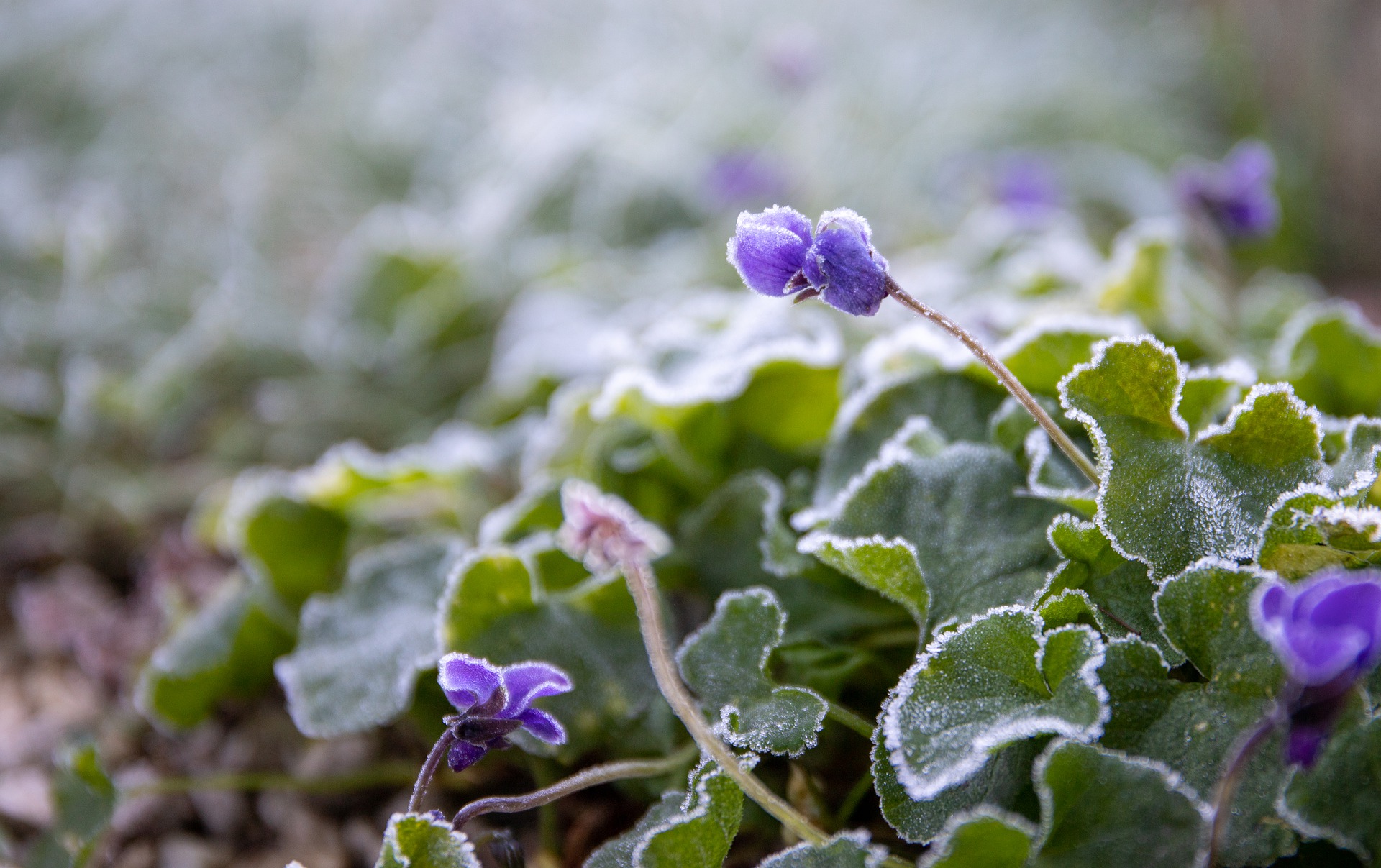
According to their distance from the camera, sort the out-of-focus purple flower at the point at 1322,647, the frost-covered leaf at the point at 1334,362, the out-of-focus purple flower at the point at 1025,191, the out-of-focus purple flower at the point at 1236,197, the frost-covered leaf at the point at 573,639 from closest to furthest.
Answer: the out-of-focus purple flower at the point at 1322,647 < the frost-covered leaf at the point at 573,639 < the frost-covered leaf at the point at 1334,362 < the out-of-focus purple flower at the point at 1236,197 < the out-of-focus purple flower at the point at 1025,191

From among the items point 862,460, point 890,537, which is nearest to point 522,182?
point 862,460

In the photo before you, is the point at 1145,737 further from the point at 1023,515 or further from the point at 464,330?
the point at 464,330

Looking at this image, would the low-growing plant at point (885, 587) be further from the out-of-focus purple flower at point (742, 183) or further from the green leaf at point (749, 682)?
the out-of-focus purple flower at point (742, 183)

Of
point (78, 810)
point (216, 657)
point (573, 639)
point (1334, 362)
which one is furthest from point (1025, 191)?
point (78, 810)

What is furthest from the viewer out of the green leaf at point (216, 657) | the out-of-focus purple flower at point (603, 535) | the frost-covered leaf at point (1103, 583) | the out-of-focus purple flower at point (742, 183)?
the out-of-focus purple flower at point (742, 183)

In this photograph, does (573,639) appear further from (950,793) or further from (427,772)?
(950,793)

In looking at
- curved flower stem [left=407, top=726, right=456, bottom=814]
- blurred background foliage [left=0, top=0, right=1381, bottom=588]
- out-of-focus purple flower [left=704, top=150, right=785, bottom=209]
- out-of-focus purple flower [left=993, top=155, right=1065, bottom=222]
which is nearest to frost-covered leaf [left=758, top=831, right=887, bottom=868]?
curved flower stem [left=407, top=726, right=456, bottom=814]

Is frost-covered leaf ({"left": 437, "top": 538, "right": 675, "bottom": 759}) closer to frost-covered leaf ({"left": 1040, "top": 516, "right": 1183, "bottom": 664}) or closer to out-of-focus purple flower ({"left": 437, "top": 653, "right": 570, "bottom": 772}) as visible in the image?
out-of-focus purple flower ({"left": 437, "top": 653, "right": 570, "bottom": 772})

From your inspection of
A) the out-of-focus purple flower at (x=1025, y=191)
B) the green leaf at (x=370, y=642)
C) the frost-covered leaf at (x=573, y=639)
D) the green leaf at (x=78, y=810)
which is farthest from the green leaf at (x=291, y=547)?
the out-of-focus purple flower at (x=1025, y=191)
